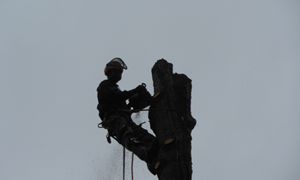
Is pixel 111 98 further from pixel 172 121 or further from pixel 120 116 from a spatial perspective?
pixel 172 121

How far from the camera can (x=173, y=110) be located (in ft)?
15.4

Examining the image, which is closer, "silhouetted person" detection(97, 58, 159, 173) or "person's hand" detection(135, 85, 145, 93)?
"silhouetted person" detection(97, 58, 159, 173)

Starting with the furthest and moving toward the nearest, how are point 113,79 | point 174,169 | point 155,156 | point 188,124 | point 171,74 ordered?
point 113,79
point 171,74
point 188,124
point 155,156
point 174,169

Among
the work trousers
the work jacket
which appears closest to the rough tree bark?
the work trousers

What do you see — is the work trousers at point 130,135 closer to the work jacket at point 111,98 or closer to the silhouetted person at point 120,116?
the silhouetted person at point 120,116

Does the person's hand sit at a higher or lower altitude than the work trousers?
higher

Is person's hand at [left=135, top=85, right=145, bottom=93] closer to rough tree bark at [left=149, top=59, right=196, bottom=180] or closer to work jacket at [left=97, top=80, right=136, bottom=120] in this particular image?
work jacket at [left=97, top=80, right=136, bottom=120]

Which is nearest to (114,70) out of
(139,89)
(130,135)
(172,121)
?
(139,89)

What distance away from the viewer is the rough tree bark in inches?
160

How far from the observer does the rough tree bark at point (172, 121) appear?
4055 millimetres

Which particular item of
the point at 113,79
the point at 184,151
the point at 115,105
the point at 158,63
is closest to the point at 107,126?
the point at 115,105

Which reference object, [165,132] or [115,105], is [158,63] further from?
[165,132]

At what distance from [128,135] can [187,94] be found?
3.42ft

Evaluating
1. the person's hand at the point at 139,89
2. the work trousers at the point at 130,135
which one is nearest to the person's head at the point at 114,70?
the person's hand at the point at 139,89
